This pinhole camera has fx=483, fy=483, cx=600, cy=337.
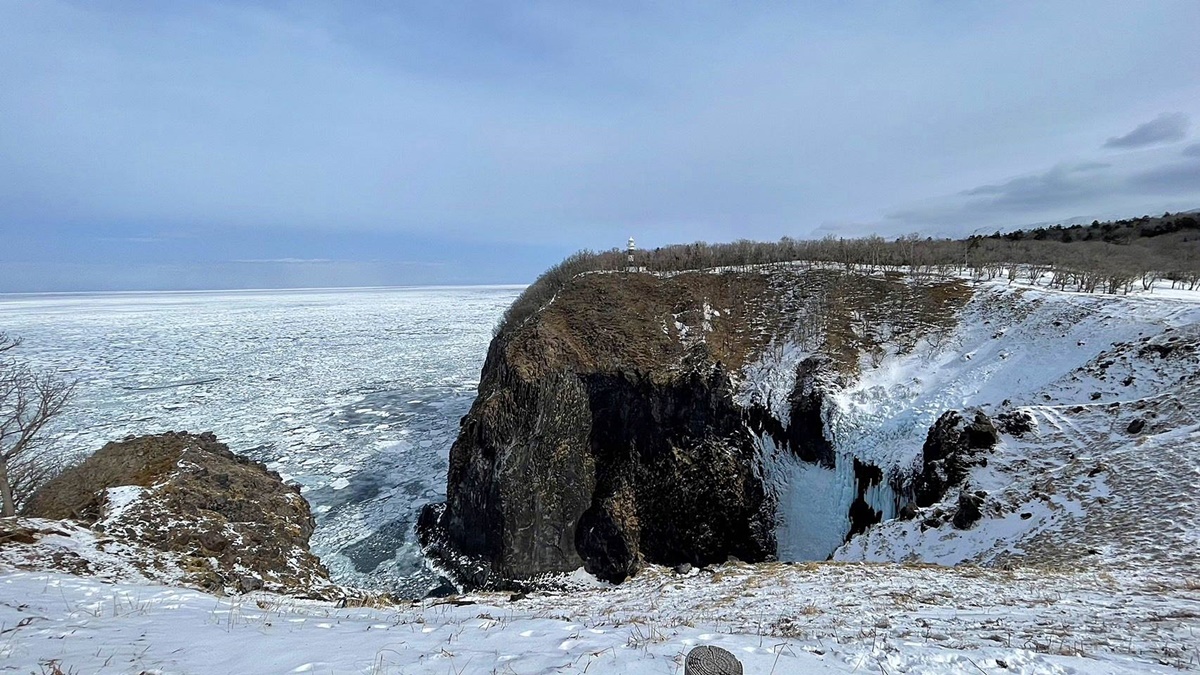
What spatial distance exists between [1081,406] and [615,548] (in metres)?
17.2

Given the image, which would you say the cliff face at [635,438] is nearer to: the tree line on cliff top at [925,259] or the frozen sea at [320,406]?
the frozen sea at [320,406]

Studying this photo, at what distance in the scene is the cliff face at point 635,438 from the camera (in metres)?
20.7

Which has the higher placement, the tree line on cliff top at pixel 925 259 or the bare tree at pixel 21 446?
the tree line on cliff top at pixel 925 259

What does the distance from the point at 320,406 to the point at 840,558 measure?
107 ft

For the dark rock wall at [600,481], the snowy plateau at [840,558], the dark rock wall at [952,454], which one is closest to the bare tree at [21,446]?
the snowy plateau at [840,558]

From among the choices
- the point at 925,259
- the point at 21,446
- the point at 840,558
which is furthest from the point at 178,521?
the point at 925,259

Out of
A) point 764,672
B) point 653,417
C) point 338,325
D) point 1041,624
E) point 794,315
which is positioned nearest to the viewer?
point 764,672

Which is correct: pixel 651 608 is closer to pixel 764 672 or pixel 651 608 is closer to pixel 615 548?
pixel 764 672

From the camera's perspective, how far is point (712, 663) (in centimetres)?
336

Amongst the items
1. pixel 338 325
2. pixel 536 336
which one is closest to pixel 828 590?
pixel 536 336

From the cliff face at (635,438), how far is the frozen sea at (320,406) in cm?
314

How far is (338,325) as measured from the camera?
72.3 metres

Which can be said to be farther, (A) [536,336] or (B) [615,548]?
(A) [536,336]

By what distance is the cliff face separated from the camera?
816 inches
